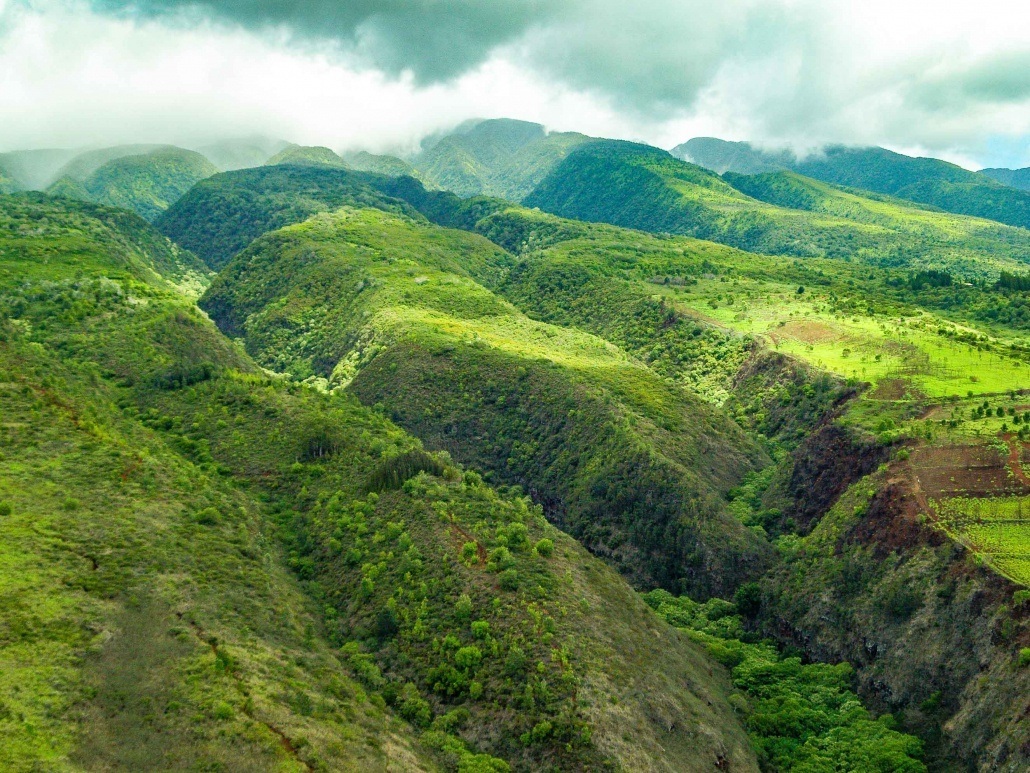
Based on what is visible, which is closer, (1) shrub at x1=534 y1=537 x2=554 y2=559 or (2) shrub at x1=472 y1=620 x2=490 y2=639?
(2) shrub at x1=472 y1=620 x2=490 y2=639

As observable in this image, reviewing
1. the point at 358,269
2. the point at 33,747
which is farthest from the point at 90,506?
the point at 358,269

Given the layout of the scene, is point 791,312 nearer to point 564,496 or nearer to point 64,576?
point 564,496

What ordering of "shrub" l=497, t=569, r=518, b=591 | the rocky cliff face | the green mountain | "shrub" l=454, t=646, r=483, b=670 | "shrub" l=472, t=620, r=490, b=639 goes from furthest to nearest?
"shrub" l=497, t=569, r=518, b=591
"shrub" l=472, t=620, r=490, b=639
"shrub" l=454, t=646, r=483, b=670
the rocky cliff face
the green mountain

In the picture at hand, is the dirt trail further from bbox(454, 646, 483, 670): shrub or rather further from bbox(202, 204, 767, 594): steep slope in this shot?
bbox(454, 646, 483, 670): shrub

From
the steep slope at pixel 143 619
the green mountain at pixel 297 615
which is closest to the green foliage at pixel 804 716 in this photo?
the green mountain at pixel 297 615

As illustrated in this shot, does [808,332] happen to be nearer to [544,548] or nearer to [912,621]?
[912,621]

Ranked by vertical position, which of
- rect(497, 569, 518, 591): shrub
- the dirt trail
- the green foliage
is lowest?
the green foliage

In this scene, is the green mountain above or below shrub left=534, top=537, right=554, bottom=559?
below

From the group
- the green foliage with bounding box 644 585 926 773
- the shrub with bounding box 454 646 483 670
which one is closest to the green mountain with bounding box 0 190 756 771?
the shrub with bounding box 454 646 483 670
